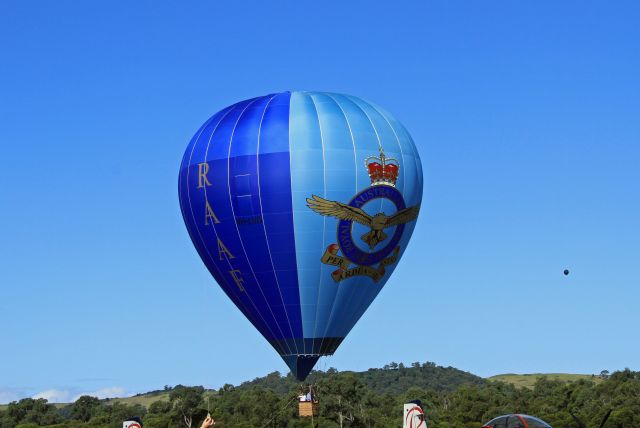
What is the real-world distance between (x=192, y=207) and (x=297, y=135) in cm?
1066

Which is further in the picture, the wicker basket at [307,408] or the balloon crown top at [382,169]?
the wicker basket at [307,408]

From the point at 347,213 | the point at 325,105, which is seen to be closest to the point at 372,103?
the point at 325,105

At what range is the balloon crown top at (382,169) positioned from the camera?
83.3 meters

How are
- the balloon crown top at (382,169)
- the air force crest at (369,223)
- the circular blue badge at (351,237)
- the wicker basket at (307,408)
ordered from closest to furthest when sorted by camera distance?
1. the air force crest at (369,223)
2. the circular blue badge at (351,237)
3. the balloon crown top at (382,169)
4. the wicker basket at (307,408)

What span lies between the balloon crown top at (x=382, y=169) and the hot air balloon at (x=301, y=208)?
0.08 m

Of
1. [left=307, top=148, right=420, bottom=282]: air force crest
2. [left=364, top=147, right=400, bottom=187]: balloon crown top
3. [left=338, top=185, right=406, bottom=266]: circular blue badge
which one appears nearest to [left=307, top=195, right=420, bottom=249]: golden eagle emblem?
[left=307, top=148, right=420, bottom=282]: air force crest

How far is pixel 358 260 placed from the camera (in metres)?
84.8

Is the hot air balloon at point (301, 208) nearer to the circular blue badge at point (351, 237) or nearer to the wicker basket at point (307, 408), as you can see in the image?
the circular blue badge at point (351, 237)

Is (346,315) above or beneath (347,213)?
beneath

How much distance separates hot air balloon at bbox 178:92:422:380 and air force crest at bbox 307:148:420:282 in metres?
0.08

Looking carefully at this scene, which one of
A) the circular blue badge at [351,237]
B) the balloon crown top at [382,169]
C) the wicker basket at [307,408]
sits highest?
the balloon crown top at [382,169]

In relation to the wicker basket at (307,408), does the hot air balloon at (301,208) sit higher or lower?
higher

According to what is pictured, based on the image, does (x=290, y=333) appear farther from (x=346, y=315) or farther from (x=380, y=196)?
(x=380, y=196)

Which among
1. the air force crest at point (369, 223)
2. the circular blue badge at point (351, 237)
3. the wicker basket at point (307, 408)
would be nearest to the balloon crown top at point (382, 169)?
the air force crest at point (369, 223)
